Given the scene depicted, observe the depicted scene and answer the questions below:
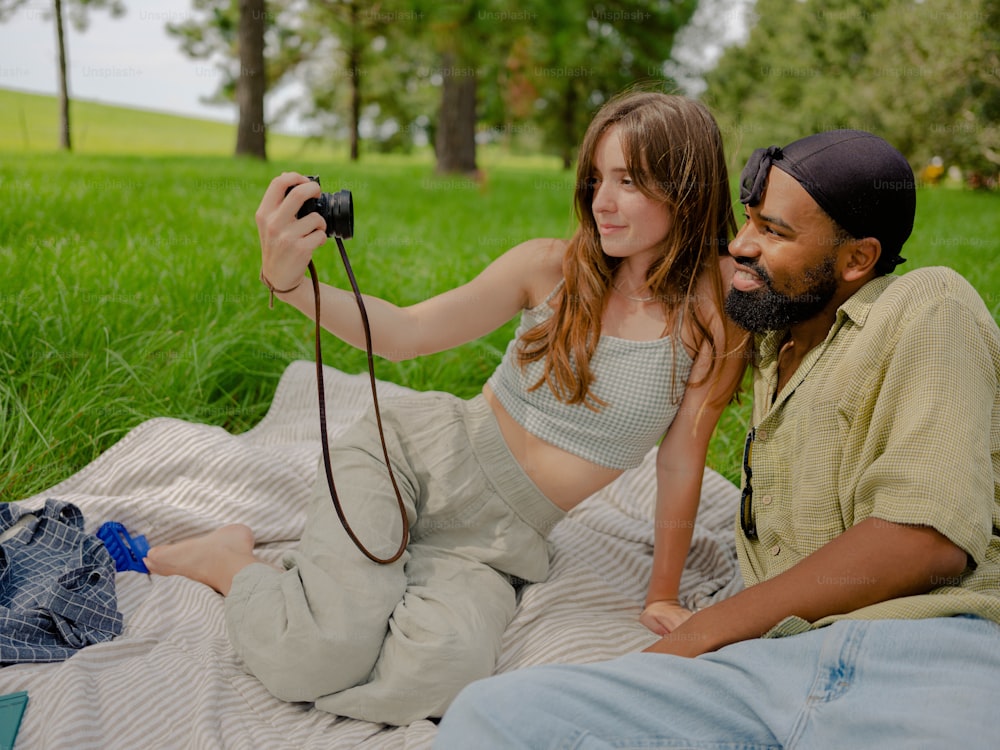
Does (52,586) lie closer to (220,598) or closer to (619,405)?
(220,598)

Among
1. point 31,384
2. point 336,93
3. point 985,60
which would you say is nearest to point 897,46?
point 985,60

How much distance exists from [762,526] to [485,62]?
7.73 metres

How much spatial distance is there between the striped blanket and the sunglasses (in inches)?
16.2

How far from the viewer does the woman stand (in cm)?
205

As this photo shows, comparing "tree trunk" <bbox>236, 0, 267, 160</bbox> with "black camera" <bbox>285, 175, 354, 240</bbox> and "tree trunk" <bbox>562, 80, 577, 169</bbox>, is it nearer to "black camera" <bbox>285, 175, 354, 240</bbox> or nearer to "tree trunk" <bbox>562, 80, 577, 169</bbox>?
"black camera" <bbox>285, 175, 354, 240</bbox>

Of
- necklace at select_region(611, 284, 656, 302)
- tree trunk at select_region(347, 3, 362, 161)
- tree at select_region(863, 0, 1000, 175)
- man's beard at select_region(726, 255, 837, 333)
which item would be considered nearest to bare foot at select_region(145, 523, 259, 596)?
necklace at select_region(611, 284, 656, 302)

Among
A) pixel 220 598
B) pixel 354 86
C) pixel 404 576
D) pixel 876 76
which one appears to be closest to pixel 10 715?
pixel 220 598

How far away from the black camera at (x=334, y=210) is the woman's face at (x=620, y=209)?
0.61m

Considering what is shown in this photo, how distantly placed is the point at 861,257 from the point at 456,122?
32.0 feet

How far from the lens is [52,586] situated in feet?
7.21

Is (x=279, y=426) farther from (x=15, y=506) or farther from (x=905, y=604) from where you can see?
(x=905, y=604)

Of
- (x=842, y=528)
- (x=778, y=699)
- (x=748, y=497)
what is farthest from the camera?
(x=748, y=497)

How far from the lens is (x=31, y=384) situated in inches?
128

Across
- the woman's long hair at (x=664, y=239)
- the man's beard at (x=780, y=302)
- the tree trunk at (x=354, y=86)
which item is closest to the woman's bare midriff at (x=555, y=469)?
the woman's long hair at (x=664, y=239)
